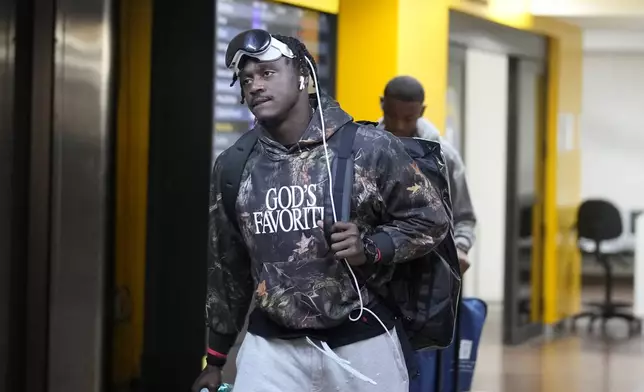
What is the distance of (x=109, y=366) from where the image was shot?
14.1 ft

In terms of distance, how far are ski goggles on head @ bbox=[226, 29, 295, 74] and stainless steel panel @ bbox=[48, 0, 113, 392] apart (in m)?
1.50

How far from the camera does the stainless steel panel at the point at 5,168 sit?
3.73 m

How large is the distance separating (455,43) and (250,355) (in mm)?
5160

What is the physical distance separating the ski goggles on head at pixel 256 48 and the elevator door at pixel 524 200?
253 inches

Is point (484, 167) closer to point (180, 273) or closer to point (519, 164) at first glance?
point (519, 164)

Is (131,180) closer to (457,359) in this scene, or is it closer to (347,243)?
(457,359)

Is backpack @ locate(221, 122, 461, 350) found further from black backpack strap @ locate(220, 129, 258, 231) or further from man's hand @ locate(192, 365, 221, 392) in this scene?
man's hand @ locate(192, 365, 221, 392)

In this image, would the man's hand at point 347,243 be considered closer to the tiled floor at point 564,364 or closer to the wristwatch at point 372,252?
the wristwatch at point 372,252

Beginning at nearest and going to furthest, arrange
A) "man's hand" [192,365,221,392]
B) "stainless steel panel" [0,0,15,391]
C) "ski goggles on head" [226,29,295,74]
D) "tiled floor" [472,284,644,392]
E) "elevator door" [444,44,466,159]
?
"ski goggles on head" [226,29,295,74] → "man's hand" [192,365,221,392] → "stainless steel panel" [0,0,15,391] → "tiled floor" [472,284,644,392] → "elevator door" [444,44,466,159]

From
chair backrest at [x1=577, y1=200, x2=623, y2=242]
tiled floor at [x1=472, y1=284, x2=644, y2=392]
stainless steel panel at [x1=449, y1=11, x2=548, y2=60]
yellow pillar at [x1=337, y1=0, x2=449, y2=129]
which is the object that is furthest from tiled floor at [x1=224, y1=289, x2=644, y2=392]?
stainless steel panel at [x1=449, y1=11, x2=548, y2=60]

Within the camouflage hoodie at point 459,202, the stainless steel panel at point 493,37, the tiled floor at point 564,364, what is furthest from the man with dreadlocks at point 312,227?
the stainless steel panel at point 493,37

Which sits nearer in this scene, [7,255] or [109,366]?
[7,255]

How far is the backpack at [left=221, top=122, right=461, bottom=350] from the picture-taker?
263 centimetres

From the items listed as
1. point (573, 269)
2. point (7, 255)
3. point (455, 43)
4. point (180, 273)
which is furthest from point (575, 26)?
point (7, 255)
